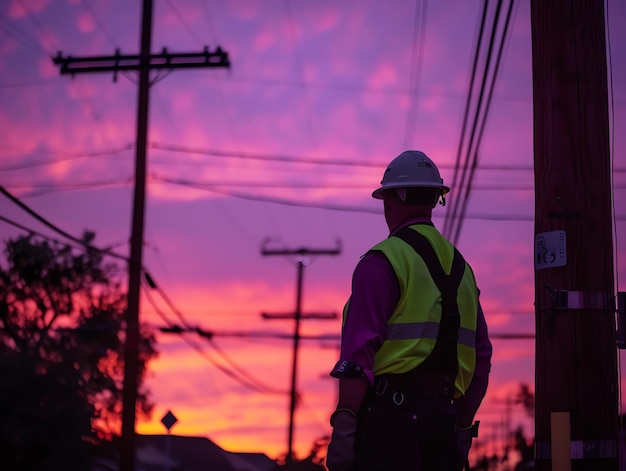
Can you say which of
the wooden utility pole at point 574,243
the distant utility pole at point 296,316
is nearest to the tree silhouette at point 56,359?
the distant utility pole at point 296,316

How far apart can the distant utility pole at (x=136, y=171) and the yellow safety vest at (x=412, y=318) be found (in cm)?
1602

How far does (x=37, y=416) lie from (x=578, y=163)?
37.1m

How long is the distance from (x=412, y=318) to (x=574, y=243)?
1328 mm

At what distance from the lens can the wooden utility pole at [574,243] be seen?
5680mm

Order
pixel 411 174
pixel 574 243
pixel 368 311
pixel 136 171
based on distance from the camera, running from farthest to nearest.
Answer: pixel 136 171 < pixel 574 243 < pixel 411 174 < pixel 368 311

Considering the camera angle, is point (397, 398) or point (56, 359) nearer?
point (397, 398)

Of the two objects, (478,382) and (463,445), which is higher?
(478,382)

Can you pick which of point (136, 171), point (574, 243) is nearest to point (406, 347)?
point (574, 243)

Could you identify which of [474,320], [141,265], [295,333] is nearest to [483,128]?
[474,320]

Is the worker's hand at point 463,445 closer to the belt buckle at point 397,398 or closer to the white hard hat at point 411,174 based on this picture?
the belt buckle at point 397,398

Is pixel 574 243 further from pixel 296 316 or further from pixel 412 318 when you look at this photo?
pixel 296 316

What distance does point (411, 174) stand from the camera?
521cm

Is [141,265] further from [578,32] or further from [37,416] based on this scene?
[37,416]

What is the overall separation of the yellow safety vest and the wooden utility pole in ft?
2.83
